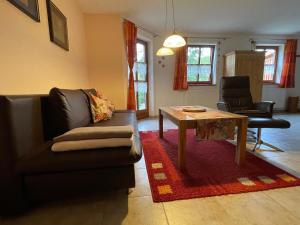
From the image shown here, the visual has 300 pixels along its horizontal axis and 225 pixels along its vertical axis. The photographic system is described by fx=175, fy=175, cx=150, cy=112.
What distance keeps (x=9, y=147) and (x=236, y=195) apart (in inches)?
64.3

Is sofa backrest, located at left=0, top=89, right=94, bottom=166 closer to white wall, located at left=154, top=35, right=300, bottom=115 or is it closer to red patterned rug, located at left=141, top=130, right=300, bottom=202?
red patterned rug, located at left=141, top=130, right=300, bottom=202

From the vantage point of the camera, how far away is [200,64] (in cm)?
522

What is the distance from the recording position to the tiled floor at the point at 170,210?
3.69 ft

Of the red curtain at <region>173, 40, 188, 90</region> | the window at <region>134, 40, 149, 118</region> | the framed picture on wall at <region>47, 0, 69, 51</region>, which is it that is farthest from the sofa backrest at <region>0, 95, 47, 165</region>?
the red curtain at <region>173, 40, 188, 90</region>

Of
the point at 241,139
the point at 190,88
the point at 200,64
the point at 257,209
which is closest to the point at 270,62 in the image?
the point at 200,64

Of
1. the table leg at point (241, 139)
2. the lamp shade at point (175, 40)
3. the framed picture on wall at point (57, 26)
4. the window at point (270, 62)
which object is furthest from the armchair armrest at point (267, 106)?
the window at point (270, 62)

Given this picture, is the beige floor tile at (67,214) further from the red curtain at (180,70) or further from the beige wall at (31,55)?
the red curtain at (180,70)

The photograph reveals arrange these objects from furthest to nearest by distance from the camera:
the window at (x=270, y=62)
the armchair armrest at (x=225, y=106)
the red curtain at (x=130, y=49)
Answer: the window at (x=270, y=62), the red curtain at (x=130, y=49), the armchair armrest at (x=225, y=106)

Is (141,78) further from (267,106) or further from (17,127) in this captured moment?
(17,127)

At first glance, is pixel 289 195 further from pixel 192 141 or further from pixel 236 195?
pixel 192 141

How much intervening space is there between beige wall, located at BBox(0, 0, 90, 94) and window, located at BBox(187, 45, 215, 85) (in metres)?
3.39

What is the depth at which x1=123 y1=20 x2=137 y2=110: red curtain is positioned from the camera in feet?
12.2

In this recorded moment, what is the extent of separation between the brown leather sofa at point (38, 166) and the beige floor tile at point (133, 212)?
15cm

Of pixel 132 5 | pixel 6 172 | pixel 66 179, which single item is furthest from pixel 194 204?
pixel 132 5
